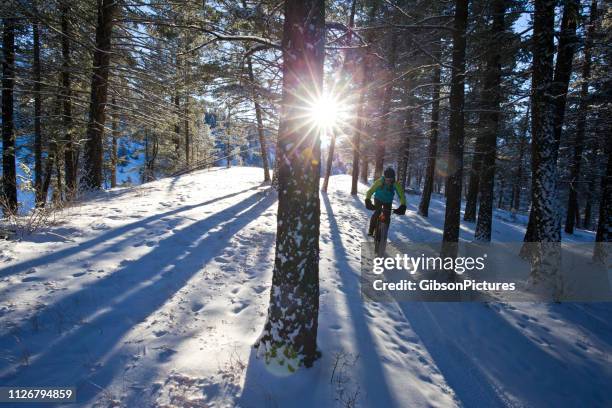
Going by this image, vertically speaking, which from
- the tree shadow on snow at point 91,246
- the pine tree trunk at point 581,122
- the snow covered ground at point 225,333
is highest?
the pine tree trunk at point 581,122

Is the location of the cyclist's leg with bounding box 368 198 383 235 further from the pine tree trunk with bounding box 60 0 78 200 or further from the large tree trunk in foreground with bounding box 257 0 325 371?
the pine tree trunk with bounding box 60 0 78 200

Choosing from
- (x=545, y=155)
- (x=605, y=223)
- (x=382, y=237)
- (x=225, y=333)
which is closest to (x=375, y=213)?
(x=382, y=237)

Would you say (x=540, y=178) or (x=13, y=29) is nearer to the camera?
(x=540, y=178)

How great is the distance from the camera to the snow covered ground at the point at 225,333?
9.86 feet

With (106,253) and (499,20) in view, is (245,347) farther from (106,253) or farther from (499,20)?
(499,20)

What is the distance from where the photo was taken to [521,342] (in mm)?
5355

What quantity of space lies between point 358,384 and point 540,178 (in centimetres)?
672

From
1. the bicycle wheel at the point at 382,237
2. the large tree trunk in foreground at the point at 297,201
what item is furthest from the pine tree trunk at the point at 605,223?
the large tree trunk in foreground at the point at 297,201

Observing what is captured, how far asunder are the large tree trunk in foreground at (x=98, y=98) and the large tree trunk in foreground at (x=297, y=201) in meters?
9.12

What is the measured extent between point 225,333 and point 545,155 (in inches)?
310

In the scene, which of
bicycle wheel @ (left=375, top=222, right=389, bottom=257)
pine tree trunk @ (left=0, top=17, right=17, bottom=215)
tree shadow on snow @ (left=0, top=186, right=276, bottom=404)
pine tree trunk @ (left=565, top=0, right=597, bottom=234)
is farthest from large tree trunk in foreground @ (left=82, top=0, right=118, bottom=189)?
pine tree trunk @ (left=565, top=0, right=597, bottom=234)

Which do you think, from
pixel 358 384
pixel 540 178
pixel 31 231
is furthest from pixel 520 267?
pixel 31 231

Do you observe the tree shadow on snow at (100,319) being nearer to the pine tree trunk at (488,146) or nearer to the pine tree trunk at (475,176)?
the pine tree trunk at (488,146)

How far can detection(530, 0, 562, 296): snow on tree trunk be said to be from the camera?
6648 mm
